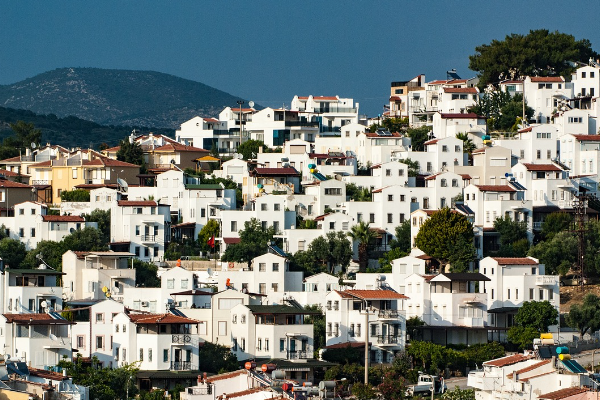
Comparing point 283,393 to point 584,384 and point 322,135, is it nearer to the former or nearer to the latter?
point 584,384

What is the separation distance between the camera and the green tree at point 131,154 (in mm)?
123438

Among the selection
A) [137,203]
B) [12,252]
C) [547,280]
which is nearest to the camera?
[547,280]

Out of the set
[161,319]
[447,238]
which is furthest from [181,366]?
[447,238]

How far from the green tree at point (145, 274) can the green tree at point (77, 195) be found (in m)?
14.3

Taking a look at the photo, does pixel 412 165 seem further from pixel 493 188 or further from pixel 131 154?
pixel 131 154

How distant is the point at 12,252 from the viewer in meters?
99.1

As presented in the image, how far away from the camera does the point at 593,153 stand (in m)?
114

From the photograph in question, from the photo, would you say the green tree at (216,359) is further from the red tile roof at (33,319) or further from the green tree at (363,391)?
the green tree at (363,391)

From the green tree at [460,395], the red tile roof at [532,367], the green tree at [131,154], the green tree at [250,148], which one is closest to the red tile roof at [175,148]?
the green tree at [131,154]

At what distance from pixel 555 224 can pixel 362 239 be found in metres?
12.3

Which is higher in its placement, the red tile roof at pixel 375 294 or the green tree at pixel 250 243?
the green tree at pixel 250 243

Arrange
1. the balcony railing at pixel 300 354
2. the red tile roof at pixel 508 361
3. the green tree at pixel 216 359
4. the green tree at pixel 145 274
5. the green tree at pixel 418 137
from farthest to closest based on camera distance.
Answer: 1. the green tree at pixel 418 137
2. the green tree at pixel 145 274
3. the balcony railing at pixel 300 354
4. the green tree at pixel 216 359
5. the red tile roof at pixel 508 361

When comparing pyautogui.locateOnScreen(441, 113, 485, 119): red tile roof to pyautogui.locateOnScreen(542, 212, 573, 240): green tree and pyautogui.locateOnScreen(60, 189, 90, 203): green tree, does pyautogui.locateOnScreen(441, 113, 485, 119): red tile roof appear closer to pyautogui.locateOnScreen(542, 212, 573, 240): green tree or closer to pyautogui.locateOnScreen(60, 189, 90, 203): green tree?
pyautogui.locateOnScreen(542, 212, 573, 240): green tree

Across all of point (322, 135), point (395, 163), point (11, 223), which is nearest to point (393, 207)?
point (395, 163)
